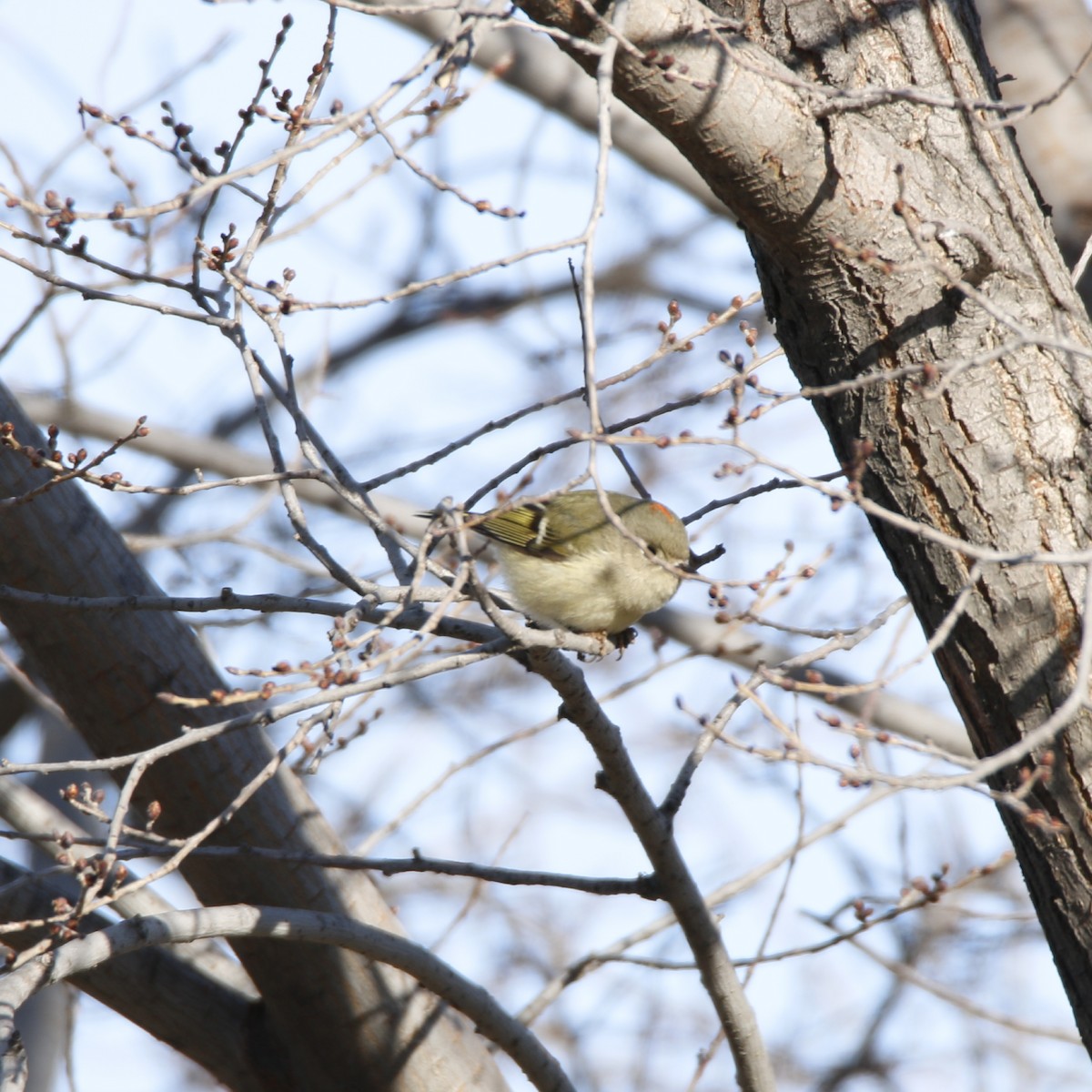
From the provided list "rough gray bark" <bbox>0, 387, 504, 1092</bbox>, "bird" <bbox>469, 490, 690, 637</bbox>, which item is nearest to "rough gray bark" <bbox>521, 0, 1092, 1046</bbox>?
"bird" <bbox>469, 490, 690, 637</bbox>

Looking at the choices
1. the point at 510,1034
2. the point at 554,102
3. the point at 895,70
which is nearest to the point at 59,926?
the point at 510,1034

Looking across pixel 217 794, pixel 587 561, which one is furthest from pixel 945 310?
pixel 217 794

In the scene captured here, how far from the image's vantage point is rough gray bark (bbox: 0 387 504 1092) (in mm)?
3467

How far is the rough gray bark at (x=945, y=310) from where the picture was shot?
262cm

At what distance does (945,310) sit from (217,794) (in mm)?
2459

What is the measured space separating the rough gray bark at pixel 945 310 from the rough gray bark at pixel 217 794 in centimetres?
201

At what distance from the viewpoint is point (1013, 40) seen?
5.09m

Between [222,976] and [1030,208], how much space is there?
10.7ft

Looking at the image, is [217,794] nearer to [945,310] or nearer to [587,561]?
[587,561]

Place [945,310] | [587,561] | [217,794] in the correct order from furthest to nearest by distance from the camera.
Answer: [587,561] → [217,794] → [945,310]

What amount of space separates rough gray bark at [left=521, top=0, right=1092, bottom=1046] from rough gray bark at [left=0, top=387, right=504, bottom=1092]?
201 centimetres

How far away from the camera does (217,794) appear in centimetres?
357

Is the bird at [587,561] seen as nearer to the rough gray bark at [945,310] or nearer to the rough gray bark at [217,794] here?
the rough gray bark at [217,794]

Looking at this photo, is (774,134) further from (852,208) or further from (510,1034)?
(510,1034)
